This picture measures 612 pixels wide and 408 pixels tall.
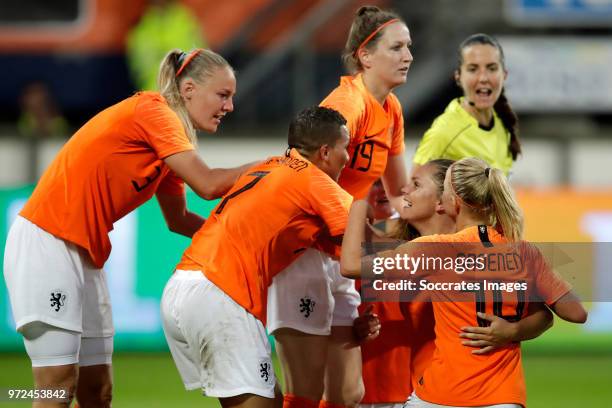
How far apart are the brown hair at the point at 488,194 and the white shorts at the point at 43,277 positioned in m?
1.83

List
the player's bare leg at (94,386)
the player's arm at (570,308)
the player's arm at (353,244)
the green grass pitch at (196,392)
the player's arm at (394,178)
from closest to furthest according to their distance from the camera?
1. the player's arm at (570,308)
2. the player's arm at (353,244)
3. the player's bare leg at (94,386)
4. the player's arm at (394,178)
5. the green grass pitch at (196,392)

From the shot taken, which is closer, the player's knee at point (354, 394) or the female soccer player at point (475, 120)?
the player's knee at point (354, 394)

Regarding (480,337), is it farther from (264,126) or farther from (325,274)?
(264,126)

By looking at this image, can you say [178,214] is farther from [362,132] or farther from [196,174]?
[362,132]

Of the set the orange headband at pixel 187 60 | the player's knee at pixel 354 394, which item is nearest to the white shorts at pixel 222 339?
the player's knee at pixel 354 394

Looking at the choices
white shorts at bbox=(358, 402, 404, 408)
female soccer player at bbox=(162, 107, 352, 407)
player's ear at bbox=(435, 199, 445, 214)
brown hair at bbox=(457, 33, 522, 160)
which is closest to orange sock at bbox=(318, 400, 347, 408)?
white shorts at bbox=(358, 402, 404, 408)

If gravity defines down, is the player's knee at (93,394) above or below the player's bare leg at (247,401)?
below

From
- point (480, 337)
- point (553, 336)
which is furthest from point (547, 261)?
point (553, 336)

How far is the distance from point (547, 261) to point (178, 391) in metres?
4.45

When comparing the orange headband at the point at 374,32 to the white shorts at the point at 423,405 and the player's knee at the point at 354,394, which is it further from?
the white shorts at the point at 423,405

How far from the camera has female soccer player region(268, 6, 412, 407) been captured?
551cm

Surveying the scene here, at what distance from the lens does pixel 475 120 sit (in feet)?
21.1

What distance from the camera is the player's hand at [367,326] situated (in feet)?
17.9

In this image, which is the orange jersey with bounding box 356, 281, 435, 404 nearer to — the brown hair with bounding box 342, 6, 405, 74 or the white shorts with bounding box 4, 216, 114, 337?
the brown hair with bounding box 342, 6, 405, 74
